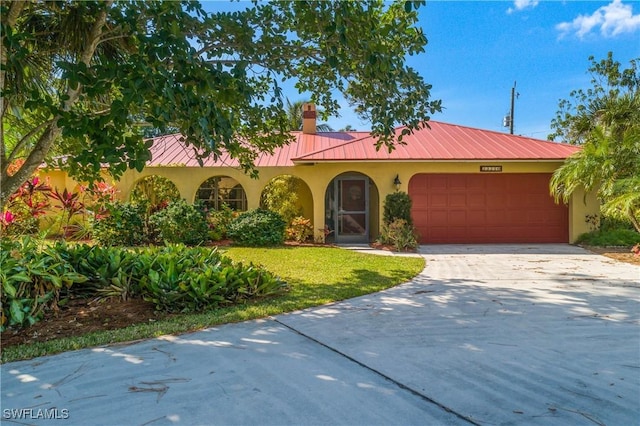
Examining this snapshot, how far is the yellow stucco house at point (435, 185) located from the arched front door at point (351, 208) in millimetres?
36

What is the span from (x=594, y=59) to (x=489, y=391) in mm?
23432

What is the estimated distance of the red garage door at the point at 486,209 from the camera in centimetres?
1280

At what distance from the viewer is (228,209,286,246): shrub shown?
38.0 feet

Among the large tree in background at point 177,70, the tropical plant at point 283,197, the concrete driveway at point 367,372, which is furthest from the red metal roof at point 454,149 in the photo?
the concrete driveway at point 367,372

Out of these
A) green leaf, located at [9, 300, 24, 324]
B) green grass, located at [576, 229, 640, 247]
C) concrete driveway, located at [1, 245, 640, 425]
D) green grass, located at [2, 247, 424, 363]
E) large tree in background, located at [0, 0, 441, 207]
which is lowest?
concrete driveway, located at [1, 245, 640, 425]

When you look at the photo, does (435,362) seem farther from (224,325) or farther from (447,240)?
(447,240)

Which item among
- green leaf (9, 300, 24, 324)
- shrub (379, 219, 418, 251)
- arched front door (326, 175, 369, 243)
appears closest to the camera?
green leaf (9, 300, 24, 324)

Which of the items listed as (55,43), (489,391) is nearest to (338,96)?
(55,43)

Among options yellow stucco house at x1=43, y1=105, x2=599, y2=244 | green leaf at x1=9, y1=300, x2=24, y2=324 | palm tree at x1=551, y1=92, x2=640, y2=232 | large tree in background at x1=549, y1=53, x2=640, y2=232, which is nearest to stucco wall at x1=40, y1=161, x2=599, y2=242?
yellow stucco house at x1=43, y1=105, x2=599, y2=244

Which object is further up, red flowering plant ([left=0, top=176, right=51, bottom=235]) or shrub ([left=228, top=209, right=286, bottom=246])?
red flowering plant ([left=0, top=176, right=51, bottom=235])

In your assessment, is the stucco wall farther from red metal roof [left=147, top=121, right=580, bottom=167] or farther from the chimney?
the chimney

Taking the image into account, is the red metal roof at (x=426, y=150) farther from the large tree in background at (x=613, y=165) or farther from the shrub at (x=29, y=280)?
the shrub at (x=29, y=280)

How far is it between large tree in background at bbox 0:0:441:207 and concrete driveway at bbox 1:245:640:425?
6.16 feet

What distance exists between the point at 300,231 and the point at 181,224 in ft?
12.6
